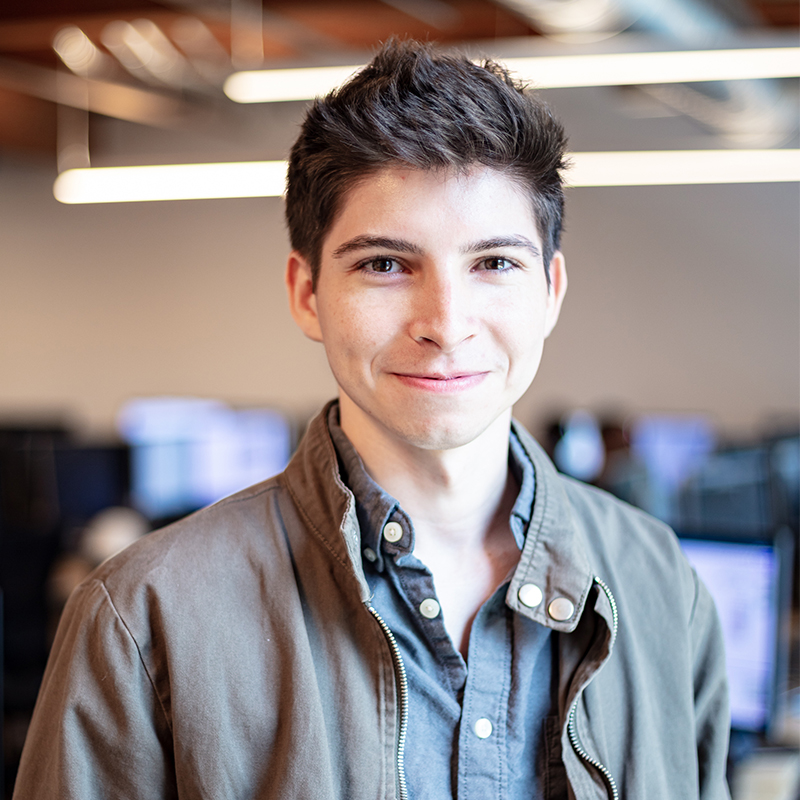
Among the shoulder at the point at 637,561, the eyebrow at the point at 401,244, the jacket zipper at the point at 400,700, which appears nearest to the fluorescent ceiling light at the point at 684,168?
the shoulder at the point at 637,561

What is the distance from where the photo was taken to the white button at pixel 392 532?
1129 mm

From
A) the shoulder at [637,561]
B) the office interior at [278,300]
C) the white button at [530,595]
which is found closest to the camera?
the white button at [530,595]

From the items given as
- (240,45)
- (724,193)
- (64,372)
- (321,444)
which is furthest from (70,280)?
(321,444)

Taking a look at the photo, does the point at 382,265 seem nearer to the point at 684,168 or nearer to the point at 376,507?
the point at 376,507

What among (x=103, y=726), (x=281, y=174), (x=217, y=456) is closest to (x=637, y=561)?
(x=103, y=726)

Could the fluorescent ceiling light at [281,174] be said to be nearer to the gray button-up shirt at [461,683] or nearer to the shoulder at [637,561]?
the shoulder at [637,561]

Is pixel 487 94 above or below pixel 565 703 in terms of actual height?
above

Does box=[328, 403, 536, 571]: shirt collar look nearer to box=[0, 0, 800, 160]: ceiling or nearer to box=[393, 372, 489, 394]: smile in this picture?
box=[393, 372, 489, 394]: smile

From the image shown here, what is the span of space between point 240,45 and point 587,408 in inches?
132

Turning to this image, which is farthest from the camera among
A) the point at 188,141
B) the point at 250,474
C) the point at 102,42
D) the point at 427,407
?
the point at 188,141

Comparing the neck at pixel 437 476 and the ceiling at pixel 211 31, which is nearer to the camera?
the neck at pixel 437 476

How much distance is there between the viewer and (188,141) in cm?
724

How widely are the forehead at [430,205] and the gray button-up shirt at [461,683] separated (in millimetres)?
318

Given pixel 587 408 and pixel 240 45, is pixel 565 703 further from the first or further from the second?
pixel 587 408
